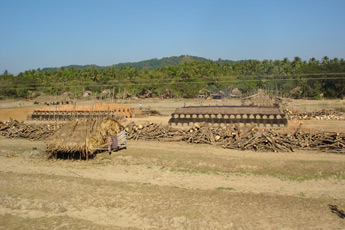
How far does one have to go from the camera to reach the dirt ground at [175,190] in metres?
8.62

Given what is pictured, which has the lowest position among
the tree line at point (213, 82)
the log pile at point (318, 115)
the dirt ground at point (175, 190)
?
the dirt ground at point (175, 190)

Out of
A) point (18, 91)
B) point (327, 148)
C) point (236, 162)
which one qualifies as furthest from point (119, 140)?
point (18, 91)

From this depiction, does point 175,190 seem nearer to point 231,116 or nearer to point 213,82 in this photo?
point 231,116

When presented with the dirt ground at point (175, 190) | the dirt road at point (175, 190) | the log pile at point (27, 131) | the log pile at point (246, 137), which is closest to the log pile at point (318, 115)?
the log pile at point (246, 137)

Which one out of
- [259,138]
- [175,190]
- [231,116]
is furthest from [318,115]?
[175,190]

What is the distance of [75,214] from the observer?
9211 millimetres

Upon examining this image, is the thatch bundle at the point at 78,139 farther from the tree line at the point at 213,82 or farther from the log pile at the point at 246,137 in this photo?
the tree line at the point at 213,82

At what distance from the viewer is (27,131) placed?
72.4 ft

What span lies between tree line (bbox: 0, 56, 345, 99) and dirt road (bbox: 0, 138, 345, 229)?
23113 mm

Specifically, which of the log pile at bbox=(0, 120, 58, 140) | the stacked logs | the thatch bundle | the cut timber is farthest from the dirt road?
the cut timber

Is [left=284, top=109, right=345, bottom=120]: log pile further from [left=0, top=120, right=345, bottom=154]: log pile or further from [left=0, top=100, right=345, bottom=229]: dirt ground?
[left=0, top=100, right=345, bottom=229]: dirt ground

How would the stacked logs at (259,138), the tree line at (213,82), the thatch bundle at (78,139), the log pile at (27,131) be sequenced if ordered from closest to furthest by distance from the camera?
the thatch bundle at (78,139) → the stacked logs at (259,138) → the log pile at (27,131) → the tree line at (213,82)

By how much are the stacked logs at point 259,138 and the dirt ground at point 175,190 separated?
0.61 metres

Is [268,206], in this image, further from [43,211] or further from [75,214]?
[43,211]
